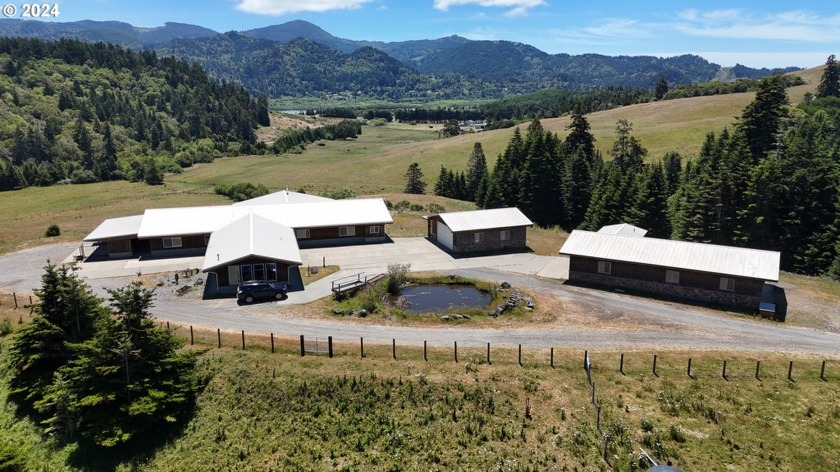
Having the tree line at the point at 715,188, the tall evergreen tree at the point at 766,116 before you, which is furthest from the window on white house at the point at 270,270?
the tall evergreen tree at the point at 766,116

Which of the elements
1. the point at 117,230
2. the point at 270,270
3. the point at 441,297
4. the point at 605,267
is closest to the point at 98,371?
the point at 270,270

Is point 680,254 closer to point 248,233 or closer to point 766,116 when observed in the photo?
point 248,233

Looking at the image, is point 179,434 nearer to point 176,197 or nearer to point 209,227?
point 209,227

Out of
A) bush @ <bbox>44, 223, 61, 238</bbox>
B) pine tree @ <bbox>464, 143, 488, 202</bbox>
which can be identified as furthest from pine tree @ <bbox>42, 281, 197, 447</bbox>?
pine tree @ <bbox>464, 143, 488, 202</bbox>

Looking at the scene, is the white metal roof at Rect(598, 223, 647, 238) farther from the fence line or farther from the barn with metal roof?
the fence line

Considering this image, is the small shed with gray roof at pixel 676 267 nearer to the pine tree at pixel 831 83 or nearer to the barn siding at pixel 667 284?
the barn siding at pixel 667 284

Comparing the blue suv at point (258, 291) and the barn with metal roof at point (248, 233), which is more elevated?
the barn with metal roof at point (248, 233)

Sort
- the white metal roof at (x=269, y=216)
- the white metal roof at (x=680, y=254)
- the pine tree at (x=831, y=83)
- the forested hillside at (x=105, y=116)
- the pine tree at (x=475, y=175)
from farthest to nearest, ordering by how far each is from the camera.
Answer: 1. the pine tree at (x=831, y=83)
2. the forested hillside at (x=105, y=116)
3. the pine tree at (x=475, y=175)
4. the white metal roof at (x=269, y=216)
5. the white metal roof at (x=680, y=254)

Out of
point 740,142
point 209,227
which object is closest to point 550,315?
point 209,227
